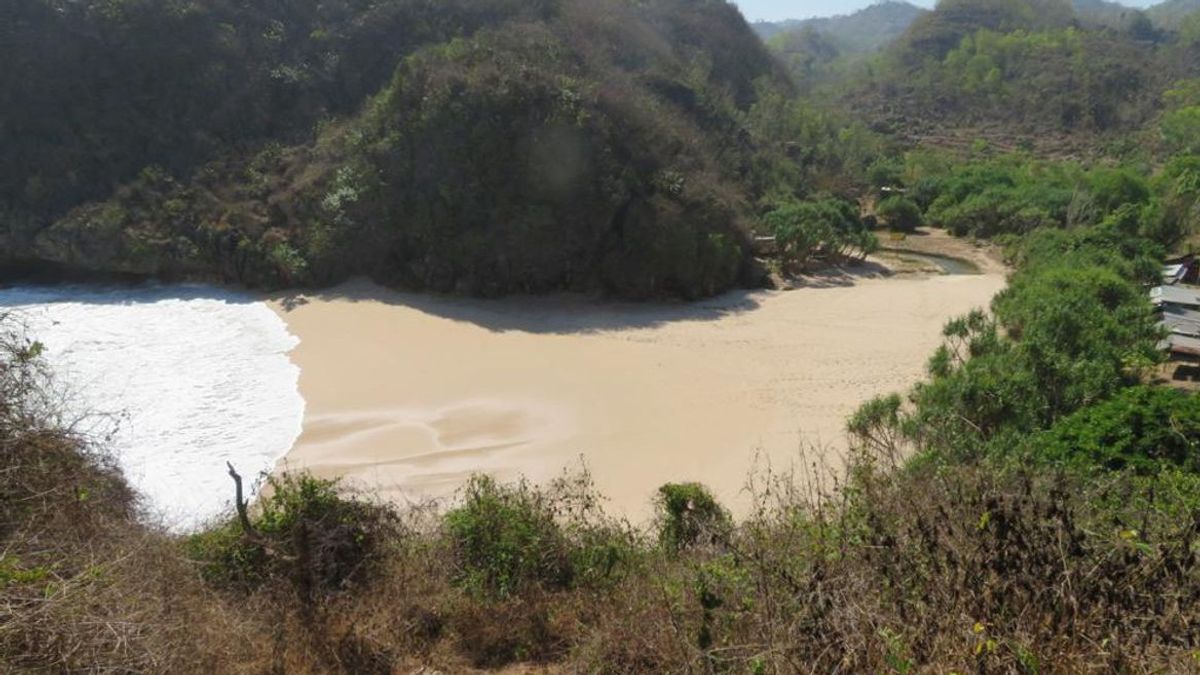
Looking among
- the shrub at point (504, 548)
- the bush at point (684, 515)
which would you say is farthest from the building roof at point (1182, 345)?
the shrub at point (504, 548)

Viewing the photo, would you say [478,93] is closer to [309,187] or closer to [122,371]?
[309,187]

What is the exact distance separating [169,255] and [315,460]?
50.2ft

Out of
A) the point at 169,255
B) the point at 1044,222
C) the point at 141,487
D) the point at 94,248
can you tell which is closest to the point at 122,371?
the point at 141,487

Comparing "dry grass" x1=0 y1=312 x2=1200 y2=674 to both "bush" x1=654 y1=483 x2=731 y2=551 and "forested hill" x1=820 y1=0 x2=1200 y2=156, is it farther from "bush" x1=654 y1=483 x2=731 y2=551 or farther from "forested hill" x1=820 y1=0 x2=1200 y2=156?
"forested hill" x1=820 y1=0 x2=1200 y2=156

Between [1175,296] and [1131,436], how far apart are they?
39.8 feet

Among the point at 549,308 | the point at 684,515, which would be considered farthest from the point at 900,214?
the point at 684,515

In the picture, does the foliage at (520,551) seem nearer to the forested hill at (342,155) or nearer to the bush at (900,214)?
the forested hill at (342,155)

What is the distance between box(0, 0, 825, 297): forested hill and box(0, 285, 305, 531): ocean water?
8.25 ft

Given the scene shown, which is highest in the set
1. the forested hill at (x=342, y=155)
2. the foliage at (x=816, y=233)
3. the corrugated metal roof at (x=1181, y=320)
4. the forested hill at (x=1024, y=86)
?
the forested hill at (x=1024, y=86)

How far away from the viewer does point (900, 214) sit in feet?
120

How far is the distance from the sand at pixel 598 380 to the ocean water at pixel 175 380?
2.49 feet

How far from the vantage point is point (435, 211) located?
23469mm

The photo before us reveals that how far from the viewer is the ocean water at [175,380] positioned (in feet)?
41.2

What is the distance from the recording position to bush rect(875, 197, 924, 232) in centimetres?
3634
